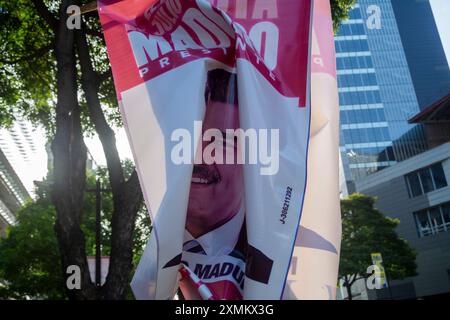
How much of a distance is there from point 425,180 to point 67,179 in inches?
1744

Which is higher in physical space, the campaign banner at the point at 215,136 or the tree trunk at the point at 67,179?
the tree trunk at the point at 67,179

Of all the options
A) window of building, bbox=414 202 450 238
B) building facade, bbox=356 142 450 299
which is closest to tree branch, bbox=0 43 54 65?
building facade, bbox=356 142 450 299

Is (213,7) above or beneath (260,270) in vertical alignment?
above

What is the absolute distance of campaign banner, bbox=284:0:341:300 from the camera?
2.67 meters

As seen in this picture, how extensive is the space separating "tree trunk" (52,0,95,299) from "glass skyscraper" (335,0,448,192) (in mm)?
70243

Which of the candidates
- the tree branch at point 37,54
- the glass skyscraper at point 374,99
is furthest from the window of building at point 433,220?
the tree branch at point 37,54

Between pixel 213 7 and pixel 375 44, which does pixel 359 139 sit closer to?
pixel 375 44

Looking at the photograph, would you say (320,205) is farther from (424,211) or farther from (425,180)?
(424,211)

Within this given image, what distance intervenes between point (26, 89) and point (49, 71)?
0.79 m

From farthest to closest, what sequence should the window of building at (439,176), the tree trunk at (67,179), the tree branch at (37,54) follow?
the window of building at (439,176) < the tree branch at (37,54) < the tree trunk at (67,179)

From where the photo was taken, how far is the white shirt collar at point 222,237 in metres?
2.67

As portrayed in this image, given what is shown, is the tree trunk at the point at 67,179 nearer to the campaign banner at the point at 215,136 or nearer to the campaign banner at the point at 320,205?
the campaign banner at the point at 215,136

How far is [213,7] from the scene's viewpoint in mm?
2930
